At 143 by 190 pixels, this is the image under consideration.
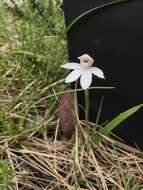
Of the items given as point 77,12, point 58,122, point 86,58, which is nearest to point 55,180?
point 58,122

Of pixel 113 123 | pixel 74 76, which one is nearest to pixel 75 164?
pixel 113 123

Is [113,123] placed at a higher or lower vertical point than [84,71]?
lower

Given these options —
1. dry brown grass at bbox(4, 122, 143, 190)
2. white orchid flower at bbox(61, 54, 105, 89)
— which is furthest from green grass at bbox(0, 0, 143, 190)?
white orchid flower at bbox(61, 54, 105, 89)

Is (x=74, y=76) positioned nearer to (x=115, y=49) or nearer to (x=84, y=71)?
(x=84, y=71)

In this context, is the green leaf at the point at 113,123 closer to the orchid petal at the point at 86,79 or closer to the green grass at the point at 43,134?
the green grass at the point at 43,134

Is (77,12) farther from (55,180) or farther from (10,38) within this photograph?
(10,38)

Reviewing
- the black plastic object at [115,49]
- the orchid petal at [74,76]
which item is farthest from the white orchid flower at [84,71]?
the black plastic object at [115,49]

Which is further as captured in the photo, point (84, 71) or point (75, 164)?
point (75, 164)
